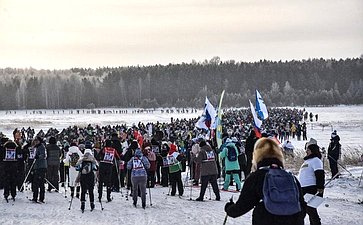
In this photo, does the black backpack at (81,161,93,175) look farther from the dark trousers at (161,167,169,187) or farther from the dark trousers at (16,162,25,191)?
the dark trousers at (161,167,169,187)

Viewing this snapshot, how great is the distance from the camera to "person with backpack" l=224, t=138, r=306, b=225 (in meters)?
5.04

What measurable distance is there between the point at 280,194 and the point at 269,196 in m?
0.09

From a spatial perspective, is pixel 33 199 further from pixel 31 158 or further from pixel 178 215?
pixel 178 215

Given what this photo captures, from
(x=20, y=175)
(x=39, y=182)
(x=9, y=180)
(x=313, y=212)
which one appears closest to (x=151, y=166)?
(x=20, y=175)

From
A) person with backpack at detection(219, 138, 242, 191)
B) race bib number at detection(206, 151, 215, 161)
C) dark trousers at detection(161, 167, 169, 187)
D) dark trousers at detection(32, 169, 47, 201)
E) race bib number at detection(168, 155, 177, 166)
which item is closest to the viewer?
race bib number at detection(206, 151, 215, 161)

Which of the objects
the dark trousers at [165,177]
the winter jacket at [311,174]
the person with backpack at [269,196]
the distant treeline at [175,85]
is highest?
the distant treeline at [175,85]

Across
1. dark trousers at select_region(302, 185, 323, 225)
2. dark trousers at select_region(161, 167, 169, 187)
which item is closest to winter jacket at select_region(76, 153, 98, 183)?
dark trousers at select_region(302, 185, 323, 225)

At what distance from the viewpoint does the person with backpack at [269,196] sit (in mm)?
5039

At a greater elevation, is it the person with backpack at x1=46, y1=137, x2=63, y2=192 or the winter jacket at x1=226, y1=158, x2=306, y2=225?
the winter jacket at x1=226, y1=158, x2=306, y2=225

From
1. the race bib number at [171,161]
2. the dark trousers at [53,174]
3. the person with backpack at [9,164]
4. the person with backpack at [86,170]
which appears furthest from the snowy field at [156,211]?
the dark trousers at [53,174]

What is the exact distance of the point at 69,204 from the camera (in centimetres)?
1355

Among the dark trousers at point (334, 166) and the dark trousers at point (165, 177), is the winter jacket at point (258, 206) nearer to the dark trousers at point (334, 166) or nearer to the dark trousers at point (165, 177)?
the dark trousers at point (334, 166)

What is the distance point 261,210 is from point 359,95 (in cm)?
15594

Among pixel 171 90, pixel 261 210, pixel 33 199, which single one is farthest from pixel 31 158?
pixel 171 90
